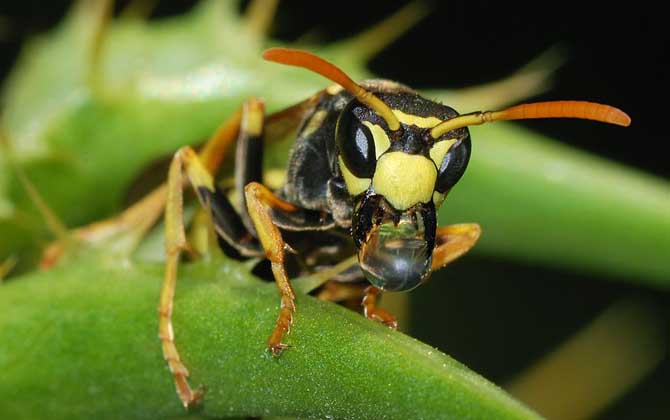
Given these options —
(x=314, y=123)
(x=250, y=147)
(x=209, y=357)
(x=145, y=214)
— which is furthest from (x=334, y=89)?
(x=209, y=357)

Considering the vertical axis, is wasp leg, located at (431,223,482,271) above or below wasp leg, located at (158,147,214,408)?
above

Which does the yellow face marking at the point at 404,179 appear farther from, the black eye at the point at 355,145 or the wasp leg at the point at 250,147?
the wasp leg at the point at 250,147

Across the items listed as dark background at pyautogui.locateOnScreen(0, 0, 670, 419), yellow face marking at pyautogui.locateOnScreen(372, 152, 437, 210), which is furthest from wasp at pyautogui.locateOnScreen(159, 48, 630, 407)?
dark background at pyautogui.locateOnScreen(0, 0, 670, 419)

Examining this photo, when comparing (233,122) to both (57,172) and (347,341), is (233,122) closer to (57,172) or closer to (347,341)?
(57,172)

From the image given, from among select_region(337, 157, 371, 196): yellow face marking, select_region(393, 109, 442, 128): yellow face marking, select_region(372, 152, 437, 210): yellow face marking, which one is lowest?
select_region(337, 157, 371, 196): yellow face marking

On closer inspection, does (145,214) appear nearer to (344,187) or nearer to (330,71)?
(344,187)

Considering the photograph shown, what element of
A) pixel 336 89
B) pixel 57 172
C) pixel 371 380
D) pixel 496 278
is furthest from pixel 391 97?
pixel 496 278

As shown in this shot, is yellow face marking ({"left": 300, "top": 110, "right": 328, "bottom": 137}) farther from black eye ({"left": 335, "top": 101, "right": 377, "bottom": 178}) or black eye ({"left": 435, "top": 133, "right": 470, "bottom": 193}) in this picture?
black eye ({"left": 435, "top": 133, "right": 470, "bottom": 193})
